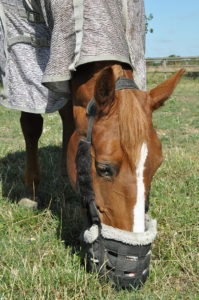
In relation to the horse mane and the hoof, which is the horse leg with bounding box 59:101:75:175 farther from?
the horse mane

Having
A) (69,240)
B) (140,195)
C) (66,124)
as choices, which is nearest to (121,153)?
(140,195)

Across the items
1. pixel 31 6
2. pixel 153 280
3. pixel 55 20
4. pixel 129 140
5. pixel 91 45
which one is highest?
pixel 31 6

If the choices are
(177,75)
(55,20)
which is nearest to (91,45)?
(55,20)

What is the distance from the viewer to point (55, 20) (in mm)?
2414

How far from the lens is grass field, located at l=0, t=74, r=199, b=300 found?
6.84 feet

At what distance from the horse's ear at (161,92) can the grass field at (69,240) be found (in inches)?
42.8

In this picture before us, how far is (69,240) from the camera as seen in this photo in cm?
282

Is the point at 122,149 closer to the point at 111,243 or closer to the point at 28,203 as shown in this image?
the point at 111,243

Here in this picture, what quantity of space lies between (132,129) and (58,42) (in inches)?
36.7

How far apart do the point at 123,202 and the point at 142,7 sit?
199 centimetres

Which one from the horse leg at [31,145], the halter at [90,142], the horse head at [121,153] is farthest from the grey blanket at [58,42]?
the horse leg at [31,145]

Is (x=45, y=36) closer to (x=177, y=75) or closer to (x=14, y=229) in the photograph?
(x=177, y=75)

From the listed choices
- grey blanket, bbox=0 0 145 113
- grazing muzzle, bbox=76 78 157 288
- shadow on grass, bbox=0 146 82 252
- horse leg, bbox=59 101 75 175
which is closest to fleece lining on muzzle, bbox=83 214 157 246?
grazing muzzle, bbox=76 78 157 288

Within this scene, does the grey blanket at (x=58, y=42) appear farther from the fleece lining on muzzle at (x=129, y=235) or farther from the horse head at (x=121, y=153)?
the fleece lining on muzzle at (x=129, y=235)
